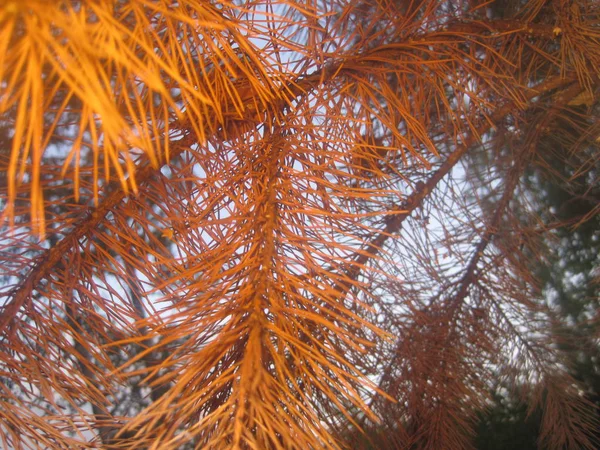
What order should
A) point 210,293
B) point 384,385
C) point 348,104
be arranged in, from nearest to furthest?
point 210,293, point 348,104, point 384,385

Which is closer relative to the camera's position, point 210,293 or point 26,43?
point 26,43

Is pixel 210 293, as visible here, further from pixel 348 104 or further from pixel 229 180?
pixel 348 104

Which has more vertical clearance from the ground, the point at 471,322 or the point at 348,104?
→ the point at 348,104

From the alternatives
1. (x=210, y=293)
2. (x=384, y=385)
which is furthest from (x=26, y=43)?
(x=384, y=385)

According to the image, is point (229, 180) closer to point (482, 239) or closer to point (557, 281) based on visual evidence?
point (482, 239)

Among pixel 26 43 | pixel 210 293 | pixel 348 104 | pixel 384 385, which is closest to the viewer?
pixel 26 43

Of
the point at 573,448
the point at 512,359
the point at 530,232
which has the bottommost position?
the point at 573,448

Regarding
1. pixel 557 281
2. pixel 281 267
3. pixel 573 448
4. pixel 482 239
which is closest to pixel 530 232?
pixel 482 239
